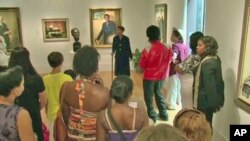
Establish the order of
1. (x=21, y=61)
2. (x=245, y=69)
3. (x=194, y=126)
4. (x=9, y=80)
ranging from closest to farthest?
(x=194, y=126) < (x=9, y=80) < (x=21, y=61) < (x=245, y=69)

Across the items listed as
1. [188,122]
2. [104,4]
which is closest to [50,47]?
[104,4]

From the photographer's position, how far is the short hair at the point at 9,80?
6.53 ft

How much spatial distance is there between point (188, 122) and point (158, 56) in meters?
3.26

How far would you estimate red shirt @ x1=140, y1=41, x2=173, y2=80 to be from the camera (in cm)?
491

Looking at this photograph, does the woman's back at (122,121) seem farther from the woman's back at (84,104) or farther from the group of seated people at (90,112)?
the woman's back at (84,104)

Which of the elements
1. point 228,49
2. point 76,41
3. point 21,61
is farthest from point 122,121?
point 76,41

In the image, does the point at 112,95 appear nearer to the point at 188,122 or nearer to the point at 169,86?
the point at 188,122

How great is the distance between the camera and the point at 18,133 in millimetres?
1897

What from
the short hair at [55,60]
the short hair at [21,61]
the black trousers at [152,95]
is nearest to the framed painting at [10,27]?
the black trousers at [152,95]

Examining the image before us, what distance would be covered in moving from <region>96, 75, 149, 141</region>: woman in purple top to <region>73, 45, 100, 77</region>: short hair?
0.30 metres

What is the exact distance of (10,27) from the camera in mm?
9828

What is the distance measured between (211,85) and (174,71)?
7.34 feet

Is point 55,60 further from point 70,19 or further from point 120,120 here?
point 70,19

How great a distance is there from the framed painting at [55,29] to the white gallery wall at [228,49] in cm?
645
